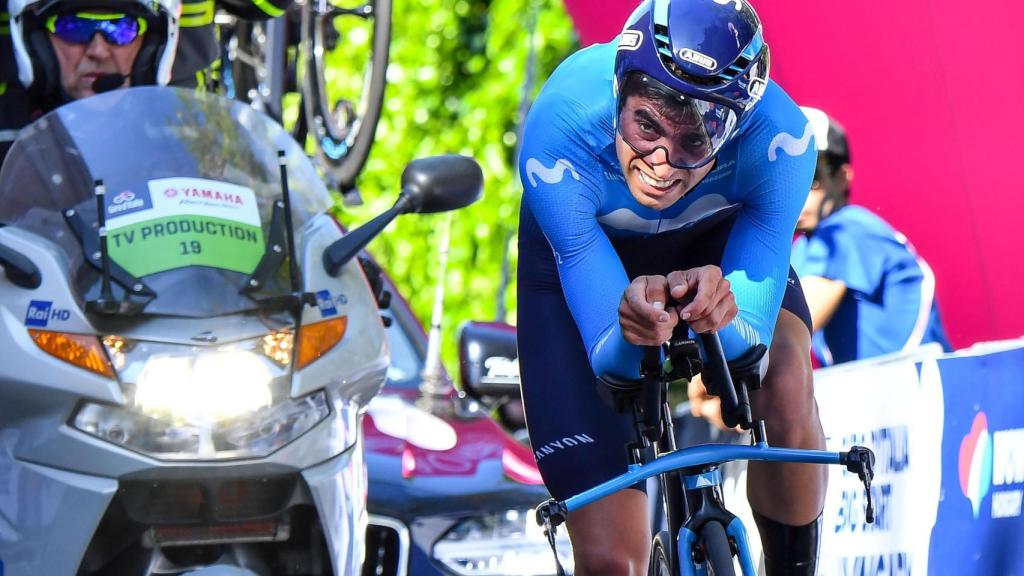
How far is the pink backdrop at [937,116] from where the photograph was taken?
28.7 ft

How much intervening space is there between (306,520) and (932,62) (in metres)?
5.35

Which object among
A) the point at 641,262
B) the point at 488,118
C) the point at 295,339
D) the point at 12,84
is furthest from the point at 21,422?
the point at 488,118

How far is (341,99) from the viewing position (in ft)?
35.4

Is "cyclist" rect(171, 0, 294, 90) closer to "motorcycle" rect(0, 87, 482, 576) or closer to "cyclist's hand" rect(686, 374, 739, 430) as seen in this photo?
"motorcycle" rect(0, 87, 482, 576)

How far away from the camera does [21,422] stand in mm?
4492

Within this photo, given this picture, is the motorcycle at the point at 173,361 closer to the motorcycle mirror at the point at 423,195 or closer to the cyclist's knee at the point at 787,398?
the motorcycle mirror at the point at 423,195

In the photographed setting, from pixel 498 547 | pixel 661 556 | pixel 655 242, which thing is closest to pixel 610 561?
pixel 661 556

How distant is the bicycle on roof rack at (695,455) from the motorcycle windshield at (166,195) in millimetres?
977

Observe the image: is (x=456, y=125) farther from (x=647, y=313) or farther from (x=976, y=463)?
(x=647, y=313)

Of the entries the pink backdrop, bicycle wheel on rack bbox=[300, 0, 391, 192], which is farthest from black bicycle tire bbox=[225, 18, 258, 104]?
the pink backdrop

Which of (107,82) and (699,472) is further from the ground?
(107,82)

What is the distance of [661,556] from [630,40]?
1.17 meters

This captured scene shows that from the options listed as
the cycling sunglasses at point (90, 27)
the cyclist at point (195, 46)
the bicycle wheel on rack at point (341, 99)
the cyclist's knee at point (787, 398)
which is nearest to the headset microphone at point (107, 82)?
the cycling sunglasses at point (90, 27)

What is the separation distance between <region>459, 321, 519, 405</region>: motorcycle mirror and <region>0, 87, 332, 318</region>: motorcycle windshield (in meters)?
1.17
